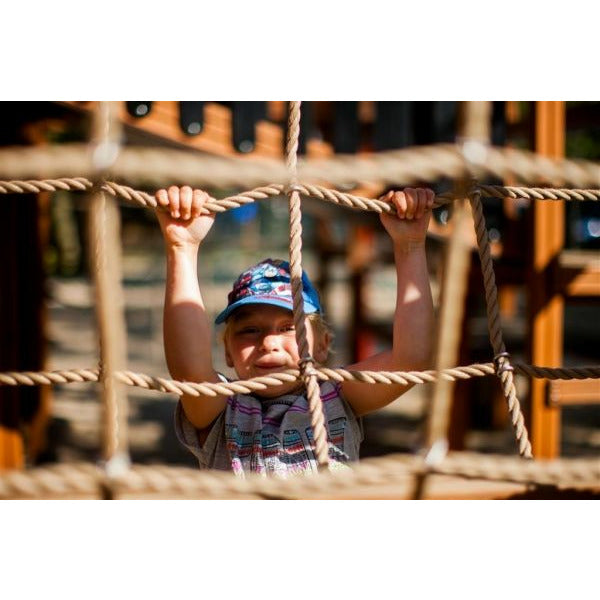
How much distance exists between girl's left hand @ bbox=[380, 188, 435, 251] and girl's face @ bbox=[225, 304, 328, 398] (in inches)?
→ 7.8

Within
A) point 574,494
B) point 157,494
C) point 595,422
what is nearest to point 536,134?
point 574,494

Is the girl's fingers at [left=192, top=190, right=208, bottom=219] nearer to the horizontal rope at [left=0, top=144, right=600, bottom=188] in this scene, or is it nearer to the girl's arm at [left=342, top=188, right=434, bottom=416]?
the horizontal rope at [left=0, top=144, right=600, bottom=188]

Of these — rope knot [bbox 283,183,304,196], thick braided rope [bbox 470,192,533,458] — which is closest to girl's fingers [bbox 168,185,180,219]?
rope knot [bbox 283,183,304,196]

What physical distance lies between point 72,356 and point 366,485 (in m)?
4.29

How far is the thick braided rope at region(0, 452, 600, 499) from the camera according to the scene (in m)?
0.73

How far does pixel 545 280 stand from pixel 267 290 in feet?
3.09

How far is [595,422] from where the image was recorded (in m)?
3.24

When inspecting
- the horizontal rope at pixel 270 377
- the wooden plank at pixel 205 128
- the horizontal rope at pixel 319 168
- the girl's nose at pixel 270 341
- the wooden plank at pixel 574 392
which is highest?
the wooden plank at pixel 205 128

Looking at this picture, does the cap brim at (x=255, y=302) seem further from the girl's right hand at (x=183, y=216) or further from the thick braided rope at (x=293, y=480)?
the thick braided rope at (x=293, y=480)

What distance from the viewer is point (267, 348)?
1.01 m

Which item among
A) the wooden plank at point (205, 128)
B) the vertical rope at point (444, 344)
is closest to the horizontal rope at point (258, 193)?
the vertical rope at point (444, 344)

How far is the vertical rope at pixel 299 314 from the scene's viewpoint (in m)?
0.80

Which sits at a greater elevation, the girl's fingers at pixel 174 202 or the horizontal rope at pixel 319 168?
the horizontal rope at pixel 319 168

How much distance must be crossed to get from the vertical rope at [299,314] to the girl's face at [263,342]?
0.18 m
